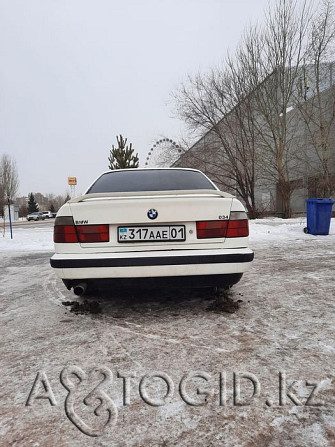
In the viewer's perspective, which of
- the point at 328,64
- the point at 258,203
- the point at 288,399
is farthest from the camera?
the point at 258,203

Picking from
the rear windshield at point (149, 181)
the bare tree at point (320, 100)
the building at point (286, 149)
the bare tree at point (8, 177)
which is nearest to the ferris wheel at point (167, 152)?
the building at point (286, 149)

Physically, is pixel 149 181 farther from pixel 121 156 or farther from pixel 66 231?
pixel 121 156

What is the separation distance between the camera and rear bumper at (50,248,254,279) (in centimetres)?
234

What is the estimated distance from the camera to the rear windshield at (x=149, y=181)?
3.15m

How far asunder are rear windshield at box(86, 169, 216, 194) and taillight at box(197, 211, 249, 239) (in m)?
0.81

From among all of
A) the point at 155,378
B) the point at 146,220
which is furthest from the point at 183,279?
the point at 155,378

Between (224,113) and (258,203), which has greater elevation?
(224,113)

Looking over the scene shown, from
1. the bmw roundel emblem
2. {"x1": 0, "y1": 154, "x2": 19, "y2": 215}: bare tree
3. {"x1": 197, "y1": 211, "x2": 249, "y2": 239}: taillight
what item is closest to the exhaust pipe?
the bmw roundel emblem

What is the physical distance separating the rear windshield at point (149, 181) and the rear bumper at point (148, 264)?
95 cm

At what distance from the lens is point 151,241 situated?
2.41m

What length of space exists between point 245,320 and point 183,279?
0.63 metres

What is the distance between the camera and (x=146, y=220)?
238 centimetres

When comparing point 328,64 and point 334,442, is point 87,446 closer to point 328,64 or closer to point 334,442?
point 334,442

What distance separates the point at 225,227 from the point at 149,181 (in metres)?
1.16
